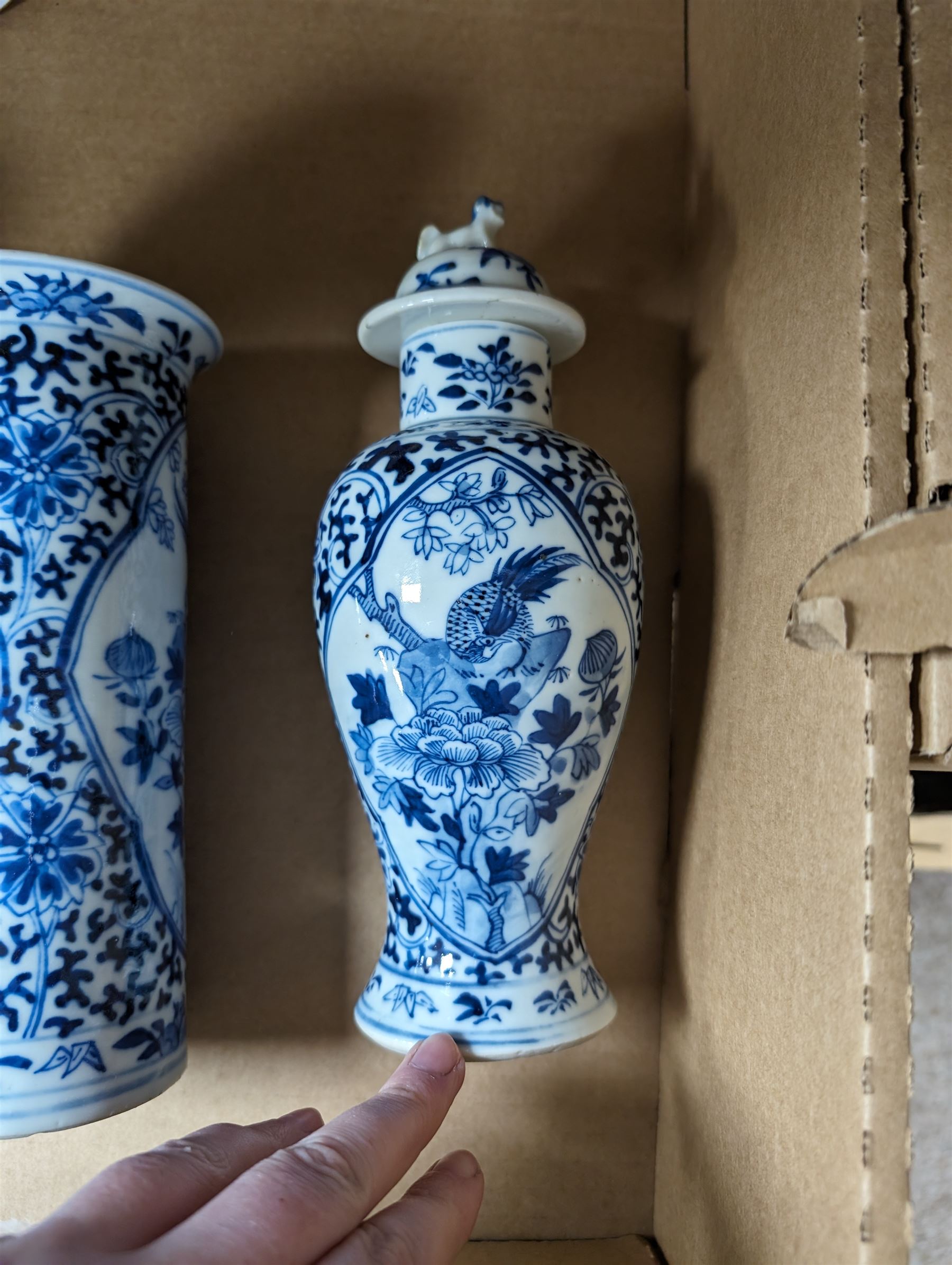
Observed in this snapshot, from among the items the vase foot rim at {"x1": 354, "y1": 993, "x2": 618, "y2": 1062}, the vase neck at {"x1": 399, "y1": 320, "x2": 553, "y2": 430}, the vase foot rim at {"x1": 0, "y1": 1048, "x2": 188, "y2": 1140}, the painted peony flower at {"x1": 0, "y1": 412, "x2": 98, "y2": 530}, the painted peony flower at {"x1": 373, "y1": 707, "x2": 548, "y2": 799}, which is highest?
the vase neck at {"x1": 399, "y1": 320, "x2": 553, "y2": 430}

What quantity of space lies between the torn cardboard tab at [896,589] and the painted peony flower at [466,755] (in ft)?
0.58

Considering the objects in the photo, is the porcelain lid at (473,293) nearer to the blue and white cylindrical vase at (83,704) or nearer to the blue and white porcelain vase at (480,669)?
the blue and white porcelain vase at (480,669)

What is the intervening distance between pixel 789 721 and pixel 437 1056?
251mm

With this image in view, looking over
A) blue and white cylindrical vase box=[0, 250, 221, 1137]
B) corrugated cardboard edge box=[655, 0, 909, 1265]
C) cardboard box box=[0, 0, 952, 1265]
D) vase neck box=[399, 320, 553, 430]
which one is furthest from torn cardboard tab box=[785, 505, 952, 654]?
blue and white cylindrical vase box=[0, 250, 221, 1137]

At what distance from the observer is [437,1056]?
0.50 metres

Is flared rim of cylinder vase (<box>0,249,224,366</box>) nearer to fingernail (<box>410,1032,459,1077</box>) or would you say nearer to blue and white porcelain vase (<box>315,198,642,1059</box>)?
blue and white porcelain vase (<box>315,198,642,1059</box>)

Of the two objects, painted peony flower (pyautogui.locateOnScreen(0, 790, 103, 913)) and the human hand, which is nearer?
the human hand

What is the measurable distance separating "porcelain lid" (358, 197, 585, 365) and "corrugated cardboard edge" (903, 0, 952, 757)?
204mm

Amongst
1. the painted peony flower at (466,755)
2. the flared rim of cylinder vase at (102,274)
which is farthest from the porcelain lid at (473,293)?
the painted peony flower at (466,755)

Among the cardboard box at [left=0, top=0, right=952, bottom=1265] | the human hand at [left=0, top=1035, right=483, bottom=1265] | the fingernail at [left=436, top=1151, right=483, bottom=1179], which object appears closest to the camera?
the human hand at [left=0, top=1035, right=483, bottom=1265]

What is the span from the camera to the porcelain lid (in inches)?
21.9

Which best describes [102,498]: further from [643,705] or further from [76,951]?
[643,705]

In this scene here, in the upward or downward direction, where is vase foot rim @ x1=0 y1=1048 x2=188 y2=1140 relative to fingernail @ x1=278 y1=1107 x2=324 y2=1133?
upward

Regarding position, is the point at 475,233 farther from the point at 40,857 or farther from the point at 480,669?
the point at 40,857
